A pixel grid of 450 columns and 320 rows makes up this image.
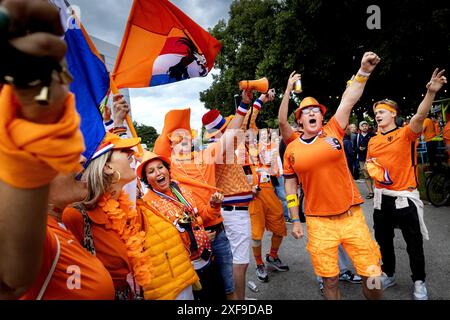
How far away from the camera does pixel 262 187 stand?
4.31m

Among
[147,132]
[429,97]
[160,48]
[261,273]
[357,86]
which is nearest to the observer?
[357,86]

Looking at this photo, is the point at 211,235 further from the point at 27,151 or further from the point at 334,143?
the point at 27,151

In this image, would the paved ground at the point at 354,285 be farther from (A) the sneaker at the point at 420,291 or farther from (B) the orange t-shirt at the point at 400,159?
(B) the orange t-shirt at the point at 400,159

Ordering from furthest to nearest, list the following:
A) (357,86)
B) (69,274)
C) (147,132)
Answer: (147,132) < (357,86) < (69,274)

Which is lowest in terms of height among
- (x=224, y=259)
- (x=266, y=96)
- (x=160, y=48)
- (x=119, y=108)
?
(x=224, y=259)

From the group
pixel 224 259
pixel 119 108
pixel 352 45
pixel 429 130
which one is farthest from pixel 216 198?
pixel 352 45

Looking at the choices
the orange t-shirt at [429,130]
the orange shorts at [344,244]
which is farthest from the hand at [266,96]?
the orange t-shirt at [429,130]

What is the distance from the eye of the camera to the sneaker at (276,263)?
13.6 ft

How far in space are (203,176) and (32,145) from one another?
2469mm

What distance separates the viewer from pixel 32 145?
58cm

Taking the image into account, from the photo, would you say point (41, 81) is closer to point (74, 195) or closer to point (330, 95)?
point (74, 195)

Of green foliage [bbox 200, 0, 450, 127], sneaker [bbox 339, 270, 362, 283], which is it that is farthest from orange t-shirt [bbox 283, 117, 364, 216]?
green foliage [bbox 200, 0, 450, 127]

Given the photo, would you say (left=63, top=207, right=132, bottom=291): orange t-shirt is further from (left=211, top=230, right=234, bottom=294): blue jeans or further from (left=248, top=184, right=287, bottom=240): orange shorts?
(left=248, top=184, right=287, bottom=240): orange shorts

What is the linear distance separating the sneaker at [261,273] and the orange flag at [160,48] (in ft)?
8.86
